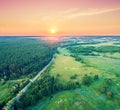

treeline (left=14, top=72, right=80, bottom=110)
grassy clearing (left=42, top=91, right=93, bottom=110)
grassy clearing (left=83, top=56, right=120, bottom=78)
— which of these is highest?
treeline (left=14, top=72, right=80, bottom=110)

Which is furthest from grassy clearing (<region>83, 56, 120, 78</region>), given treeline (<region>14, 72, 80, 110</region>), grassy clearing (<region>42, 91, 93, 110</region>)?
grassy clearing (<region>42, 91, 93, 110</region>)

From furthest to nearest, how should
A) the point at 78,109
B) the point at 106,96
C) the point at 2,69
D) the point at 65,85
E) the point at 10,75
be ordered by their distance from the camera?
the point at 2,69 → the point at 10,75 → the point at 65,85 → the point at 106,96 → the point at 78,109

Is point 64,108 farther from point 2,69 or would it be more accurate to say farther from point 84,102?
point 2,69

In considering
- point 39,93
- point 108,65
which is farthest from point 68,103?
point 108,65

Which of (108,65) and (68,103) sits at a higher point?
(68,103)

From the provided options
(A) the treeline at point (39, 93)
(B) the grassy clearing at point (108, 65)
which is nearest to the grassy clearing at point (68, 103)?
(A) the treeline at point (39, 93)

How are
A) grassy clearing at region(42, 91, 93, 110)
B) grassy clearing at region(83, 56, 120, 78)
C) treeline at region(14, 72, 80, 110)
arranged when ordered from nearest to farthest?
grassy clearing at region(42, 91, 93, 110)
treeline at region(14, 72, 80, 110)
grassy clearing at region(83, 56, 120, 78)

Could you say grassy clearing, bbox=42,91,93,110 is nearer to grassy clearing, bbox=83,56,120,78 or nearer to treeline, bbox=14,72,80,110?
treeline, bbox=14,72,80,110

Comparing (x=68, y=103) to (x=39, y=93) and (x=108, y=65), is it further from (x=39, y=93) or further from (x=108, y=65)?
(x=108, y=65)

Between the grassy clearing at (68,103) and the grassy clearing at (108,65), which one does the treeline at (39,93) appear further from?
the grassy clearing at (108,65)

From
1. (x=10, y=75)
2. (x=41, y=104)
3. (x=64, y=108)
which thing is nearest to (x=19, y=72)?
(x=10, y=75)

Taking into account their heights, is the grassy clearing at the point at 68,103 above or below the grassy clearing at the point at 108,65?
above
